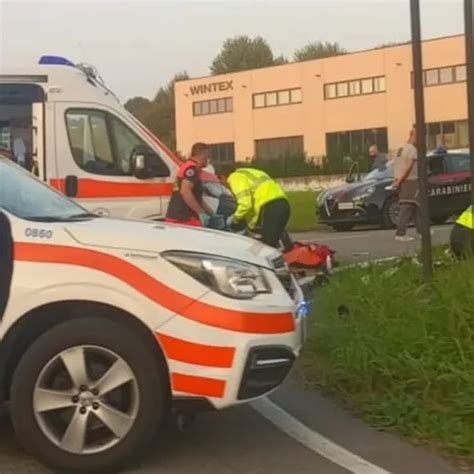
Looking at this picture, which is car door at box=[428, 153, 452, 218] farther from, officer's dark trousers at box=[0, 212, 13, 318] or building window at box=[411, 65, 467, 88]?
building window at box=[411, 65, 467, 88]

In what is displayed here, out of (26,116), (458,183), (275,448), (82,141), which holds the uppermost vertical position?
(26,116)

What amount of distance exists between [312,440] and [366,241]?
12.6 m

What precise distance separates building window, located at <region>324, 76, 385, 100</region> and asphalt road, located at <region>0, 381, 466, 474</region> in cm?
6600

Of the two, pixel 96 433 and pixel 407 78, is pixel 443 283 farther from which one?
pixel 407 78

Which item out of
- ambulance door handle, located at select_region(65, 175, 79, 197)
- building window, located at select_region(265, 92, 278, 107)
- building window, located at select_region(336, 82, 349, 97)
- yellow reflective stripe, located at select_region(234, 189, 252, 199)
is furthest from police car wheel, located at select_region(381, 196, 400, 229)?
building window, located at select_region(265, 92, 278, 107)

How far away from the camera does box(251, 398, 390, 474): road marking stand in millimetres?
5434

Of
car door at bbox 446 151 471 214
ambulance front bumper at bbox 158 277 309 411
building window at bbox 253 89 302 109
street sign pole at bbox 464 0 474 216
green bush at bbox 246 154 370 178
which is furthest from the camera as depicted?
building window at bbox 253 89 302 109

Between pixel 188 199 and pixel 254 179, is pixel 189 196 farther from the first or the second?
pixel 254 179

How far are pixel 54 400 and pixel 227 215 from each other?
7.37 meters

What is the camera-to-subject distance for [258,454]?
5.72m

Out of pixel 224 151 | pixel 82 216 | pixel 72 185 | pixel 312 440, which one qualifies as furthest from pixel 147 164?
pixel 224 151

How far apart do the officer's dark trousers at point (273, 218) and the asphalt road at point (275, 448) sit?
5067 millimetres

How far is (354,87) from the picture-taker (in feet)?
240

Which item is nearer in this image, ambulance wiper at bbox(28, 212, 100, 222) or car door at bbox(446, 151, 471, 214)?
ambulance wiper at bbox(28, 212, 100, 222)
